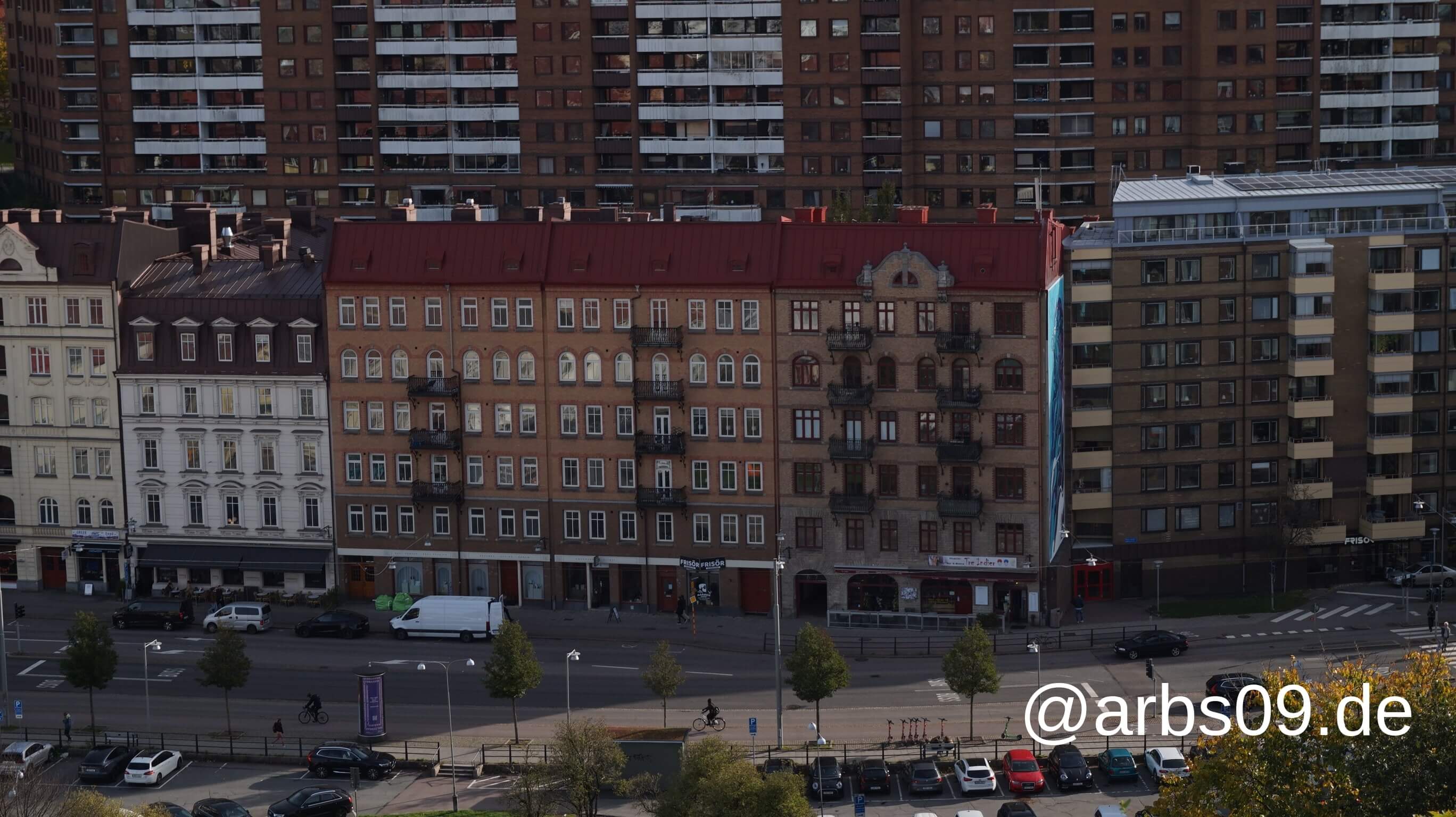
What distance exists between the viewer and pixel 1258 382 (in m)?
127

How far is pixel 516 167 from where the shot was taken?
618ft

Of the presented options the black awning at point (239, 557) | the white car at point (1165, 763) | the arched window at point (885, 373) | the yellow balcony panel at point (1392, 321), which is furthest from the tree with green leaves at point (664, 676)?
the yellow balcony panel at point (1392, 321)

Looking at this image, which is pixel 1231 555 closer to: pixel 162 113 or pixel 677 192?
pixel 677 192

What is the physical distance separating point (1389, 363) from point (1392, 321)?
2292 mm

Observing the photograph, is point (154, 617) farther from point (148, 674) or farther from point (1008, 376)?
point (1008, 376)

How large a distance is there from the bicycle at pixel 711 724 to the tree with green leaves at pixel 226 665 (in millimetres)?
20562

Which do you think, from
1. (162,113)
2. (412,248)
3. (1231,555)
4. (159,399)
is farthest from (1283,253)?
(162,113)

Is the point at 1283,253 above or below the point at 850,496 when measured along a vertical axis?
above

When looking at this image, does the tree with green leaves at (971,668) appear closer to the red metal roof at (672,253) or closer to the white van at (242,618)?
the red metal roof at (672,253)

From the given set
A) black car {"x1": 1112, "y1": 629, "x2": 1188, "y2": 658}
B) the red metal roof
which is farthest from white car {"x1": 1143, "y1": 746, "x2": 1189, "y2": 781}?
the red metal roof

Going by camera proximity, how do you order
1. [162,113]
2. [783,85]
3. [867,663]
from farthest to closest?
1. [162,113]
2. [783,85]
3. [867,663]

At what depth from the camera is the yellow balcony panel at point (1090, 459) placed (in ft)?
413

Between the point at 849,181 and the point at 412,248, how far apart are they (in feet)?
214

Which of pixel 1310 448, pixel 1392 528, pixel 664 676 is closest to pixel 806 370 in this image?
pixel 664 676
